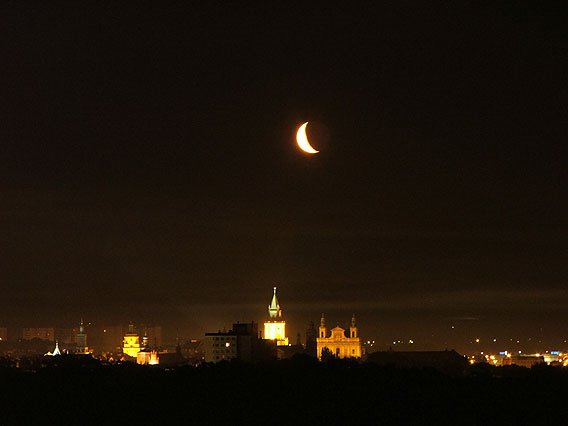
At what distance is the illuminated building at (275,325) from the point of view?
155125 millimetres

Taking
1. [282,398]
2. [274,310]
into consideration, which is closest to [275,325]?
[274,310]

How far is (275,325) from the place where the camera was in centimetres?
15650

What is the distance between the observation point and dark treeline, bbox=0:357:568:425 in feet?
170

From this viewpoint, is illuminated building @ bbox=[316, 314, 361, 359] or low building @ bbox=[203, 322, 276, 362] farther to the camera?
illuminated building @ bbox=[316, 314, 361, 359]

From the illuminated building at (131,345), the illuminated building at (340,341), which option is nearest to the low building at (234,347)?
the illuminated building at (340,341)

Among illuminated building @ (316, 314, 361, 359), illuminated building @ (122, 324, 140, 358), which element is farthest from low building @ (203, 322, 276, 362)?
illuminated building @ (122, 324, 140, 358)

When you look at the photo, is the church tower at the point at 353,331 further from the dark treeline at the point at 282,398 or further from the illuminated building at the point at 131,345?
the dark treeline at the point at 282,398

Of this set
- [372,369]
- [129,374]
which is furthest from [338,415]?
[129,374]

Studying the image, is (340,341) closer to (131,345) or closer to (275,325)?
(275,325)

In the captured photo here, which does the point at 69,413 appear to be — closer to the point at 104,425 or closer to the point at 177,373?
the point at 104,425

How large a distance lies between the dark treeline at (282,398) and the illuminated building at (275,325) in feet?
259

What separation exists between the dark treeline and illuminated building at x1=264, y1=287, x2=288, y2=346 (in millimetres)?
78975

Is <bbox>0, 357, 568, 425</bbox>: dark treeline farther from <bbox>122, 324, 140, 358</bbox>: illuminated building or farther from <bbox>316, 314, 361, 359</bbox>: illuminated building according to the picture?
<bbox>122, 324, 140, 358</bbox>: illuminated building

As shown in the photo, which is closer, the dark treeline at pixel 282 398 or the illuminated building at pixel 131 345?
the dark treeline at pixel 282 398
